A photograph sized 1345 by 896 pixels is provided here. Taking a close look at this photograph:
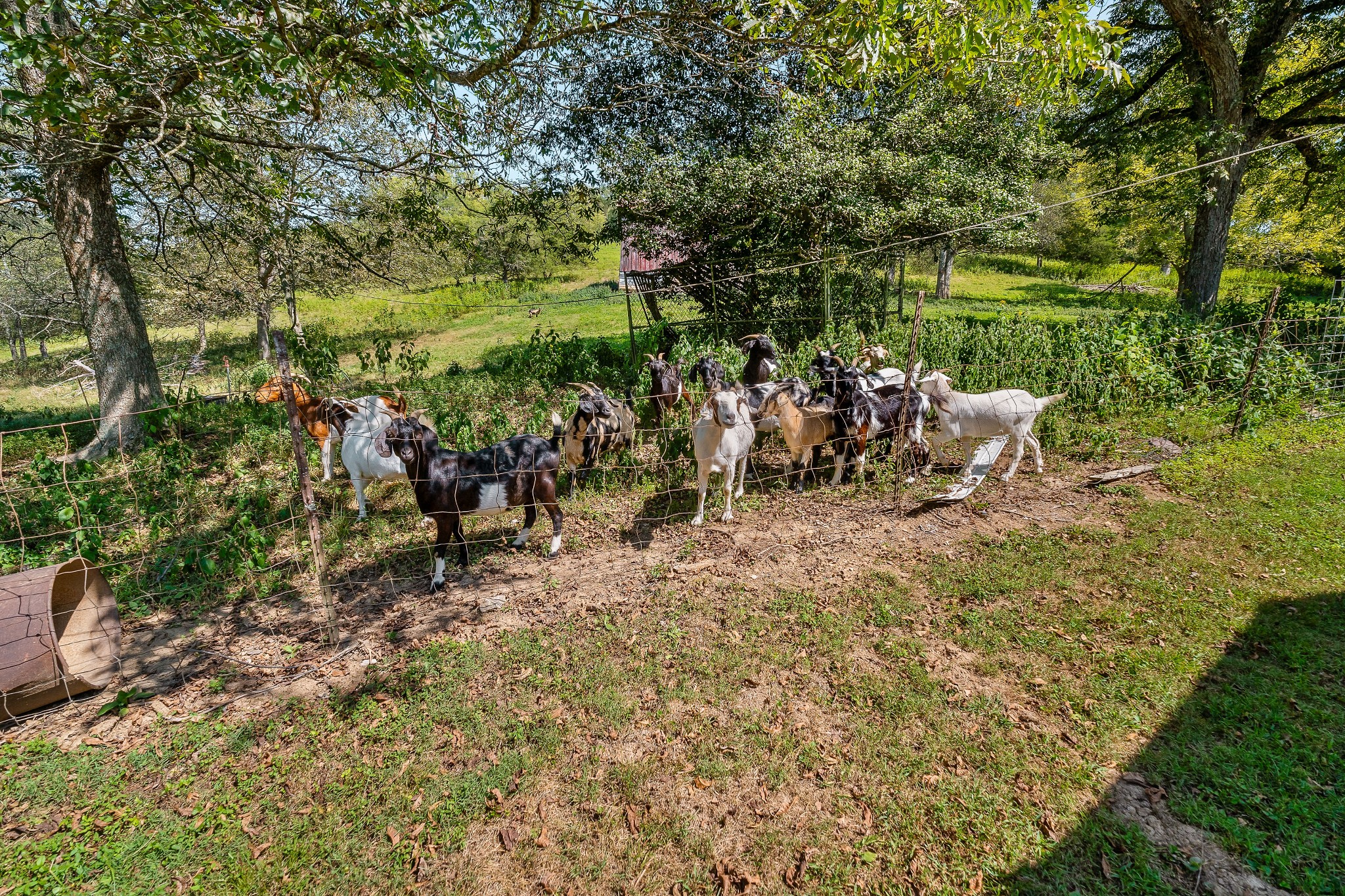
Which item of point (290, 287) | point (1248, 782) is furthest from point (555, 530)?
point (290, 287)

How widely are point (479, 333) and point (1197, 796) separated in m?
20.7

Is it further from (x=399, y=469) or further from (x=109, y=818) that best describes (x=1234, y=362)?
(x=109, y=818)

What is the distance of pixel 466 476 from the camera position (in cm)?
560

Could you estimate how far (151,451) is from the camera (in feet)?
22.9

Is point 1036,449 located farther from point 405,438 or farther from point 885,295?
point 405,438

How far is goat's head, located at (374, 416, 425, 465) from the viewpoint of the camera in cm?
520

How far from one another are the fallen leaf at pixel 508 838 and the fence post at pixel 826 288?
30.2ft

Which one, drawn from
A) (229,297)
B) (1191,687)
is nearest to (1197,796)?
(1191,687)

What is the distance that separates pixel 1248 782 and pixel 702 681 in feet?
10.6

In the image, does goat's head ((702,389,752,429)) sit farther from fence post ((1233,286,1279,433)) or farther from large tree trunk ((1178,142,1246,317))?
large tree trunk ((1178,142,1246,317))

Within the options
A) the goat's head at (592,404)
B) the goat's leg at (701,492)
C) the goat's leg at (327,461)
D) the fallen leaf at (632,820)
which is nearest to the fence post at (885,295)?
the goat's leg at (701,492)

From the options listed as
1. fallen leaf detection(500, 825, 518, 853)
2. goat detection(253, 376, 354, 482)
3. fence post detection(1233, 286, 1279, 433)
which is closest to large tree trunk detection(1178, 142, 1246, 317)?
fence post detection(1233, 286, 1279, 433)

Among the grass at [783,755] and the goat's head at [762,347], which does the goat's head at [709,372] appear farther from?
the grass at [783,755]

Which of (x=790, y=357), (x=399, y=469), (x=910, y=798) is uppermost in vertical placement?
(x=790, y=357)
